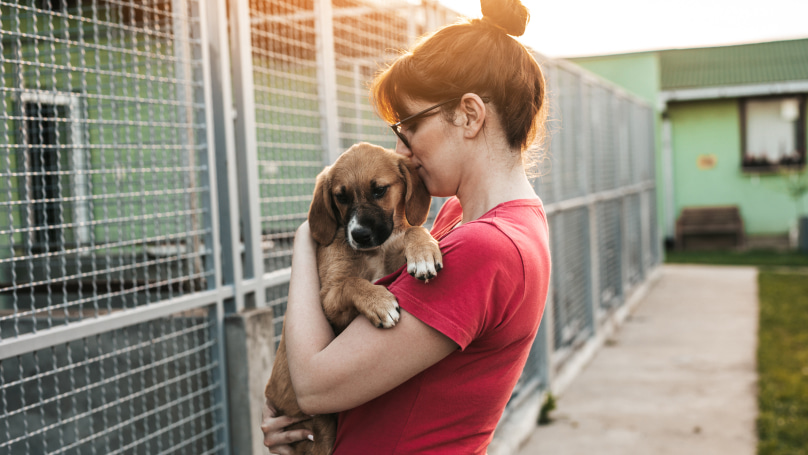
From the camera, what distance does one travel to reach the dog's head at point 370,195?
7.41ft

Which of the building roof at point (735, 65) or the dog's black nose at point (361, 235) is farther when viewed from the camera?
the building roof at point (735, 65)

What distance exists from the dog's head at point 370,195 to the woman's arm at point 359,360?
617 mm

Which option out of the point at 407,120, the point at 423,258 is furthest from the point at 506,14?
the point at 423,258

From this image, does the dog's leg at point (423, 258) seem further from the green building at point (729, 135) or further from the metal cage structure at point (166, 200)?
the green building at point (729, 135)

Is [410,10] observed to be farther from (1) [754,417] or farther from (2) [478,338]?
(1) [754,417]

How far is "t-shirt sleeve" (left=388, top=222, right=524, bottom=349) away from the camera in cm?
155

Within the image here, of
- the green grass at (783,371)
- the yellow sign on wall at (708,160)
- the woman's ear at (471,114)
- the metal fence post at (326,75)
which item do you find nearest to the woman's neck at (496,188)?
the woman's ear at (471,114)

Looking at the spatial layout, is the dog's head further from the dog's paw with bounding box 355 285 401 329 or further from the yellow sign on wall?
the yellow sign on wall

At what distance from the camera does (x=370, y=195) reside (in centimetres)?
234

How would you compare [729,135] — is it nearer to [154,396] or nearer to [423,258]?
[154,396]

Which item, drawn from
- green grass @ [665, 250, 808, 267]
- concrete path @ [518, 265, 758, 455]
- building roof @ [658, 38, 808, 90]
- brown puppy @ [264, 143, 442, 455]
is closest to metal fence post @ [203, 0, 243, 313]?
brown puppy @ [264, 143, 442, 455]

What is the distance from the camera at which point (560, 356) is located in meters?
6.93

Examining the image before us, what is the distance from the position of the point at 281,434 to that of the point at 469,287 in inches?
31.9

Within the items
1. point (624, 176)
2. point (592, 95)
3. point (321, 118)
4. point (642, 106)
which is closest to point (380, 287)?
point (321, 118)
